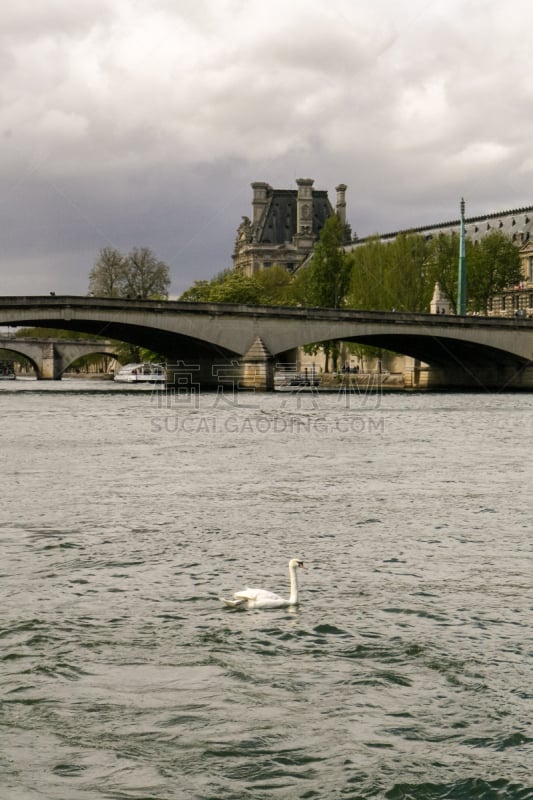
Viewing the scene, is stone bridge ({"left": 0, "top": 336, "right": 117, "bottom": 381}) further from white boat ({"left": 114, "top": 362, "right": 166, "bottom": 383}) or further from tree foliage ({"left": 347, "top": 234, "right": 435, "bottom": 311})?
tree foliage ({"left": 347, "top": 234, "right": 435, "bottom": 311})

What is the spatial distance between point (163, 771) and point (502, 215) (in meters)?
117

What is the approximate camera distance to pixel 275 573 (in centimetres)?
1154

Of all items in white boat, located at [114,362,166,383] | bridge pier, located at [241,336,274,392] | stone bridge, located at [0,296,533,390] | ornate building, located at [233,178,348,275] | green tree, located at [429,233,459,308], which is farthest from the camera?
ornate building, located at [233,178,348,275]

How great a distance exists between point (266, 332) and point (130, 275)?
113 ft

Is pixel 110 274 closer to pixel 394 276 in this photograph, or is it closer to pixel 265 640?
pixel 394 276

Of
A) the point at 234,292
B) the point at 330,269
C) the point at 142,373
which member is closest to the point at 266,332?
the point at 330,269

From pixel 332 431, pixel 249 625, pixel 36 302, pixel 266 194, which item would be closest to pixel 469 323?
pixel 36 302

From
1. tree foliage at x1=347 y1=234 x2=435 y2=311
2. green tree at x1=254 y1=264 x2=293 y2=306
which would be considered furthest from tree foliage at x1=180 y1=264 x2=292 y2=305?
tree foliage at x1=347 y1=234 x2=435 y2=311

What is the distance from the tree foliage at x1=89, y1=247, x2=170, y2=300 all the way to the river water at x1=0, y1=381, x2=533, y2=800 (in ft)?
272

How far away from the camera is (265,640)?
9.07 meters

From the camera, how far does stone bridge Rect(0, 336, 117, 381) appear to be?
5069 inches

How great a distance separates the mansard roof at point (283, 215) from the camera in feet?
579

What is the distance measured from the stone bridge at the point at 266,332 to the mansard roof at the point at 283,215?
95028 mm

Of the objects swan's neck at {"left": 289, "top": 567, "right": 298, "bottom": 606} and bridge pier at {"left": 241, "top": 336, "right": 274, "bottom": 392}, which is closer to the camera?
swan's neck at {"left": 289, "top": 567, "right": 298, "bottom": 606}
